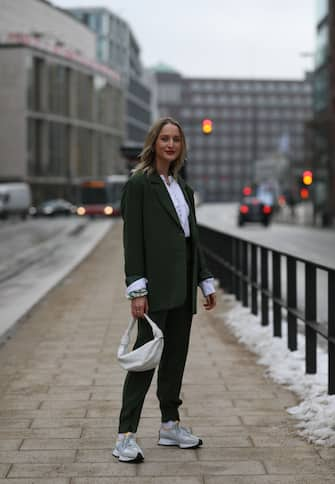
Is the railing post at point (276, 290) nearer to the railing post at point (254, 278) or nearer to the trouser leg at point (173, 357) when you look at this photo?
the railing post at point (254, 278)

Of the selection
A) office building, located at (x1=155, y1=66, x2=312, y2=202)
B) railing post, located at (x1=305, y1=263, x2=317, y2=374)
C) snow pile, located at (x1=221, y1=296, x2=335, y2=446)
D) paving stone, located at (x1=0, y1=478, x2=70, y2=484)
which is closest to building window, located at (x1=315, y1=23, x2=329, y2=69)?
snow pile, located at (x1=221, y1=296, x2=335, y2=446)

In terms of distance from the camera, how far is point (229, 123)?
636 ft

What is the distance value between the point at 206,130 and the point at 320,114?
160ft

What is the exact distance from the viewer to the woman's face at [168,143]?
200 inches

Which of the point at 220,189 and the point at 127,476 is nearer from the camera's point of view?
the point at 127,476

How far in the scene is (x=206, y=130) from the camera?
32438 mm

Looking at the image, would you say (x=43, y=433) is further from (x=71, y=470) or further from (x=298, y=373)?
(x=298, y=373)

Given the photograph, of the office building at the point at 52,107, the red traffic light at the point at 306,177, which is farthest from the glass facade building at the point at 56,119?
the red traffic light at the point at 306,177

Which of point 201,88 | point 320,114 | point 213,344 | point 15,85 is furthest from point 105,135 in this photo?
point 213,344

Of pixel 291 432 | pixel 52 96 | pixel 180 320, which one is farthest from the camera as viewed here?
pixel 52 96

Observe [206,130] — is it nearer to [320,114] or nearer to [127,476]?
[127,476]

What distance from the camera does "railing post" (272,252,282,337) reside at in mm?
9438

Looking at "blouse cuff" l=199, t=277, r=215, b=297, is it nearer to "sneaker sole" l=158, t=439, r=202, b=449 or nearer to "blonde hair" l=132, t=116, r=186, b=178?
"blonde hair" l=132, t=116, r=186, b=178

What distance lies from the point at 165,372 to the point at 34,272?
16.0 metres
